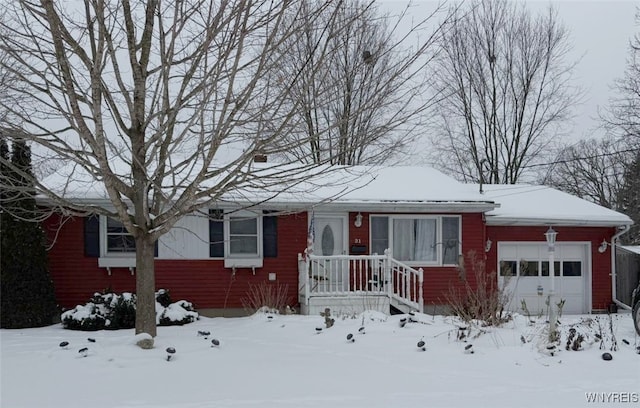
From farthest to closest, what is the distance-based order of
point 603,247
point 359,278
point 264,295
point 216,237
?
point 603,247 < point 359,278 < point 216,237 < point 264,295

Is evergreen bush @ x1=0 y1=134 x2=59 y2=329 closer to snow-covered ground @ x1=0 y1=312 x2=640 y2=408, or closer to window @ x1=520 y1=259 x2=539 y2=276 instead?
snow-covered ground @ x1=0 y1=312 x2=640 y2=408

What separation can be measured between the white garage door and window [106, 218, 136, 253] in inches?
352

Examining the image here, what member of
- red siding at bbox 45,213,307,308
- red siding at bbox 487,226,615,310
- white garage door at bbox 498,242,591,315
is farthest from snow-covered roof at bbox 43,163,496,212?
red siding at bbox 487,226,615,310

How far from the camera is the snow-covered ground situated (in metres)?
6.05

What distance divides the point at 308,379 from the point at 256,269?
679 cm

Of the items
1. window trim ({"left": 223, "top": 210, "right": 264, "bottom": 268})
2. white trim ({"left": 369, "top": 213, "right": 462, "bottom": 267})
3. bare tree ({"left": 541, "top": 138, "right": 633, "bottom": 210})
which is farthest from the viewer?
bare tree ({"left": 541, "top": 138, "right": 633, "bottom": 210})

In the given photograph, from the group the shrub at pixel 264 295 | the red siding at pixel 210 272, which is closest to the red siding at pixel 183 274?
the red siding at pixel 210 272

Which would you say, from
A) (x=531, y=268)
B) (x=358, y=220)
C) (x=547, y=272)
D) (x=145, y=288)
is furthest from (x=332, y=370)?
(x=547, y=272)

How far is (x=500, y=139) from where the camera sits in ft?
95.0

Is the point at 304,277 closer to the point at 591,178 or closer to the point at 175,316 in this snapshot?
the point at 175,316

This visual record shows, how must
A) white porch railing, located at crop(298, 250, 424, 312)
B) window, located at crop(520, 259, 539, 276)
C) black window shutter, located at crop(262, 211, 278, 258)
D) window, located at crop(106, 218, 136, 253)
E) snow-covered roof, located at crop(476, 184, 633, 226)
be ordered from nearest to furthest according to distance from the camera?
1. white porch railing, located at crop(298, 250, 424, 312)
2. window, located at crop(106, 218, 136, 253)
3. black window shutter, located at crop(262, 211, 278, 258)
4. snow-covered roof, located at crop(476, 184, 633, 226)
5. window, located at crop(520, 259, 539, 276)

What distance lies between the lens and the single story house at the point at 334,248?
12648mm

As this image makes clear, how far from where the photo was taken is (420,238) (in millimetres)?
14211

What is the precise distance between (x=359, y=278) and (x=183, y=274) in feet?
12.3
